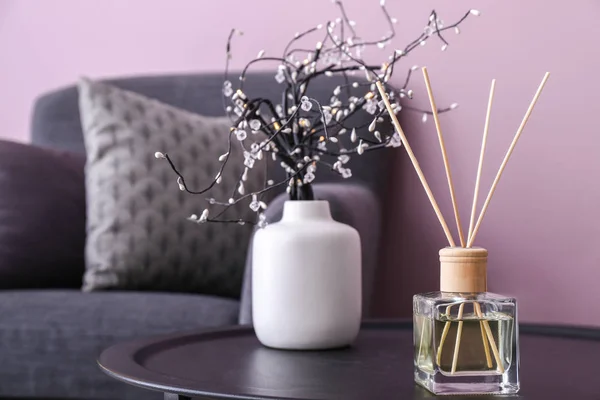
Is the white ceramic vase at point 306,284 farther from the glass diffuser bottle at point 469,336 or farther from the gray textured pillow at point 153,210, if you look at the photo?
the gray textured pillow at point 153,210

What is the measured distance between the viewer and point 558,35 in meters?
2.16

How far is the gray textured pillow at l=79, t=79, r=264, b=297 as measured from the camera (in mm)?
1827

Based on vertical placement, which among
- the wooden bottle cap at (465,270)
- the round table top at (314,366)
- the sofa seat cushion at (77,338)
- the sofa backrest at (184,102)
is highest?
the sofa backrest at (184,102)

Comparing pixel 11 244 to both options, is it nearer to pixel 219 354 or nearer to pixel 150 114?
pixel 150 114

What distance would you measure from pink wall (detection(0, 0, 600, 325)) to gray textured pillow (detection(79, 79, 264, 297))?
22.2 inches

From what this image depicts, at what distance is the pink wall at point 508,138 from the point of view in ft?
7.07

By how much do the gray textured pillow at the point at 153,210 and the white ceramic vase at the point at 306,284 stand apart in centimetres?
79

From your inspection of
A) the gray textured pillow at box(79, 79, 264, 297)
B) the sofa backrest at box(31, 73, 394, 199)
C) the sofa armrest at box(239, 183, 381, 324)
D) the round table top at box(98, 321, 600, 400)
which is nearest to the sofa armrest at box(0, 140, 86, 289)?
the gray textured pillow at box(79, 79, 264, 297)

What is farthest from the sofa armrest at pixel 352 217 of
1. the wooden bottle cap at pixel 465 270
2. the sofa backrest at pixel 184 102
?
the wooden bottle cap at pixel 465 270

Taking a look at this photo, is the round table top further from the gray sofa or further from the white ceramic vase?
the gray sofa

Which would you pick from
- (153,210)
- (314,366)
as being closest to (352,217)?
(153,210)

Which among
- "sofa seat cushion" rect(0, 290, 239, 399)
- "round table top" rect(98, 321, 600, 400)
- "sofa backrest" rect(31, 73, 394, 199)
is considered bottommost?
"sofa seat cushion" rect(0, 290, 239, 399)

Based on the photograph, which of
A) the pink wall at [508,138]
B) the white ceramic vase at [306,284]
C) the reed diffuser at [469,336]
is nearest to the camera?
the reed diffuser at [469,336]

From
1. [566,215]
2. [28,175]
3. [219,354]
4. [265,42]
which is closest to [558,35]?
[566,215]
